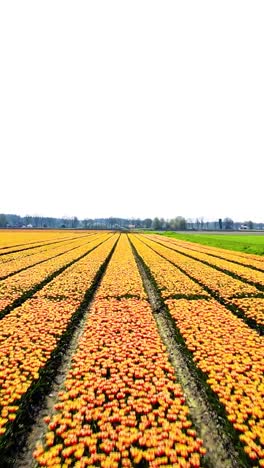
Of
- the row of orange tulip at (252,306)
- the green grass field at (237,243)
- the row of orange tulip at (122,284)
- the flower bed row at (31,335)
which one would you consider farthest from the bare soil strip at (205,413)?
the green grass field at (237,243)

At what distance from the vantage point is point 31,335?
317 inches

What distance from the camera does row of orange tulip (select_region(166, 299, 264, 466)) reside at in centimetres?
458

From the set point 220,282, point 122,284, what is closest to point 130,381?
point 122,284

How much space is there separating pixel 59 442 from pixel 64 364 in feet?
8.67

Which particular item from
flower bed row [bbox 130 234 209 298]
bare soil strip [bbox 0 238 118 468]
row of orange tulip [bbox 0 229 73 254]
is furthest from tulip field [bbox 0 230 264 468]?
row of orange tulip [bbox 0 229 73 254]

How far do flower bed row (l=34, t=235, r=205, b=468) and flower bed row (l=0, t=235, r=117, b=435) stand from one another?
2.34ft

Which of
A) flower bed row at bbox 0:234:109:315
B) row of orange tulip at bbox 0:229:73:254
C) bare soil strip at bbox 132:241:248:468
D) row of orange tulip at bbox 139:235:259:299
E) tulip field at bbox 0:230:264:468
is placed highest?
row of orange tulip at bbox 0:229:73:254

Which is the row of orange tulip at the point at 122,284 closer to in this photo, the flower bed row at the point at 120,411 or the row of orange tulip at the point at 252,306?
the row of orange tulip at the point at 252,306

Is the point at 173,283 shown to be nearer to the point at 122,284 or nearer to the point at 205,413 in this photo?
the point at 122,284

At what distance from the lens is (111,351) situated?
7.21 m

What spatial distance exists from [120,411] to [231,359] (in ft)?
10.3

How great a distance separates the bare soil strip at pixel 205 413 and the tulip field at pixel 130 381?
0.02 m

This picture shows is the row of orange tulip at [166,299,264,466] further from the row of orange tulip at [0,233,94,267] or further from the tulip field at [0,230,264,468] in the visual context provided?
the row of orange tulip at [0,233,94,267]

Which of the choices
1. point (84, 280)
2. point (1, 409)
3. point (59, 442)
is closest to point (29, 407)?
point (1, 409)
